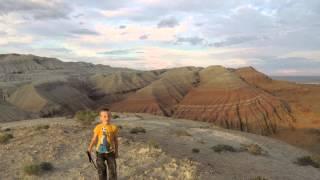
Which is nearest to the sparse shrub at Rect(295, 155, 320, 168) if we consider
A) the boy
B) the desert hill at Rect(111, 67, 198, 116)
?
the boy

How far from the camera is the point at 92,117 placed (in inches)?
1114

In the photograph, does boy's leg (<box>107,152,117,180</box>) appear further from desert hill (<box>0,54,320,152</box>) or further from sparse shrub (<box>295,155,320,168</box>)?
desert hill (<box>0,54,320,152</box>)

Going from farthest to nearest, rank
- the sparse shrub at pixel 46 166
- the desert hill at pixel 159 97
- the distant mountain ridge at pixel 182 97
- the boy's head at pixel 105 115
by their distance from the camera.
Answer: the desert hill at pixel 159 97, the distant mountain ridge at pixel 182 97, the sparse shrub at pixel 46 166, the boy's head at pixel 105 115

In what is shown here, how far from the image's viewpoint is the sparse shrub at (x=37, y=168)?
1531cm

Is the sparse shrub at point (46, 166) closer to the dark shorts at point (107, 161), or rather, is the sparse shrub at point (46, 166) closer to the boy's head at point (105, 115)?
the dark shorts at point (107, 161)

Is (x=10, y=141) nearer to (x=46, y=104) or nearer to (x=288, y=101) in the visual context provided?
(x=46, y=104)

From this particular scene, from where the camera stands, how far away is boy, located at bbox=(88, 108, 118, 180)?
1213 cm

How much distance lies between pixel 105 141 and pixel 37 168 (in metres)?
4.29

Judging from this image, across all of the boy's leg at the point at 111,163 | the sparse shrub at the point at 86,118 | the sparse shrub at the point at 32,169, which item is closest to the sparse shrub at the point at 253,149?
the sparse shrub at the point at 86,118

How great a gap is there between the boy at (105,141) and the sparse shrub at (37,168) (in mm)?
3682

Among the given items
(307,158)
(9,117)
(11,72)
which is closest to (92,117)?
(307,158)

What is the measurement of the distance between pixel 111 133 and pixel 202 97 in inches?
3299

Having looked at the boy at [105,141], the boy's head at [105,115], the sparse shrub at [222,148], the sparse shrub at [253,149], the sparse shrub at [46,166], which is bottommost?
the sparse shrub at [253,149]

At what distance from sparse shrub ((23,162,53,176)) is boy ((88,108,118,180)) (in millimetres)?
3682
